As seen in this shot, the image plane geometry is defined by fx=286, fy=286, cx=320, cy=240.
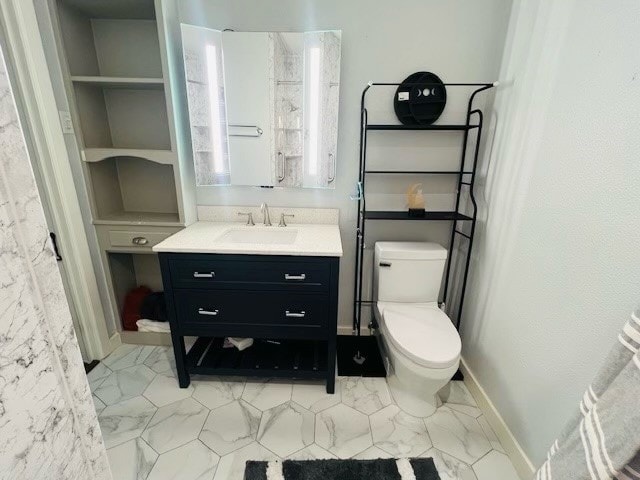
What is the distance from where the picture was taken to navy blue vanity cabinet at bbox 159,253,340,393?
1.44 metres

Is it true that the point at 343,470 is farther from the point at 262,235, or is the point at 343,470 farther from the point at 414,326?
the point at 262,235

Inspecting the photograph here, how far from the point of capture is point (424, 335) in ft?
4.90

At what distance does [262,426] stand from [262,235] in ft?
3.47

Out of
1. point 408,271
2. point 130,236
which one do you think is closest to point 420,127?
point 408,271

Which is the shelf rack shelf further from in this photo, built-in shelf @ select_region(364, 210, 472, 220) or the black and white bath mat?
the black and white bath mat

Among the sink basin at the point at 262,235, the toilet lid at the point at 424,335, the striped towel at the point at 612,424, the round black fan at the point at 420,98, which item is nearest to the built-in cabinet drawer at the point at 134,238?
the sink basin at the point at 262,235

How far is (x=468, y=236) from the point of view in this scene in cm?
175

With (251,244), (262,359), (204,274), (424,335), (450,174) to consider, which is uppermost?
(450,174)

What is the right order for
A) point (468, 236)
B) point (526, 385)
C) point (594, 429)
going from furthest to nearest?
point (468, 236) → point (526, 385) → point (594, 429)

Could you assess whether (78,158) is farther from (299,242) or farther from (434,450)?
(434,450)

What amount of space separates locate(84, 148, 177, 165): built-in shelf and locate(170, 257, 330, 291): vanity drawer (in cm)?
63

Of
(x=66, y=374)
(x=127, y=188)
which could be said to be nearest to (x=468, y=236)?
(x=66, y=374)

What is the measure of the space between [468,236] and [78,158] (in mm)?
2311

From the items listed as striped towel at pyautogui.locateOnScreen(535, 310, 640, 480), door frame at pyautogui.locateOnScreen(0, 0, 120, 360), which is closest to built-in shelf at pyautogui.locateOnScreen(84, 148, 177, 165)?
door frame at pyautogui.locateOnScreen(0, 0, 120, 360)
